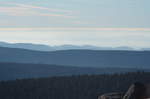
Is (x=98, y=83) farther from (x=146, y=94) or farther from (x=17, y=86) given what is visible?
(x=146, y=94)

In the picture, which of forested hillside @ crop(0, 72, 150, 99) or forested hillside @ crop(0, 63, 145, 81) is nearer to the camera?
forested hillside @ crop(0, 72, 150, 99)

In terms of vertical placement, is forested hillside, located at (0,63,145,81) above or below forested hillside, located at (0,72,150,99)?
below

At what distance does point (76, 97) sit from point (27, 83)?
890 cm

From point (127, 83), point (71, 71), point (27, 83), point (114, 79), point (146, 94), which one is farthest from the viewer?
point (71, 71)

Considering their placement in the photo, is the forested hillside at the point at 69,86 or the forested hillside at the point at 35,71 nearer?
the forested hillside at the point at 69,86

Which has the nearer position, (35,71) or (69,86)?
(69,86)

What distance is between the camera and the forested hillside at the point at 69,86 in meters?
73.1

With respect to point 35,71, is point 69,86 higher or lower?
higher

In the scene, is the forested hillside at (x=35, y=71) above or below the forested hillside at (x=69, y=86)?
below

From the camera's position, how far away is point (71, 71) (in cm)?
15425

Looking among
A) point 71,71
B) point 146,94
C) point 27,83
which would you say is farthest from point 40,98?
point 71,71

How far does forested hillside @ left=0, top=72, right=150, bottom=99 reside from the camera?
73.1 metres

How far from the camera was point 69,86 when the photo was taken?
7681cm

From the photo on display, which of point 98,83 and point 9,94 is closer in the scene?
point 98,83
